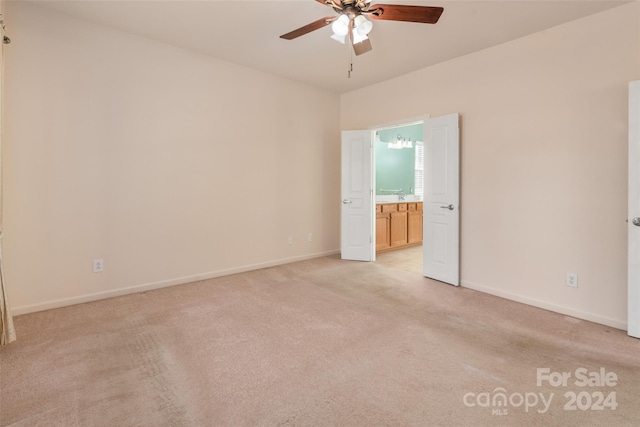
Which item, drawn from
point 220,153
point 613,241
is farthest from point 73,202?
point 613,241

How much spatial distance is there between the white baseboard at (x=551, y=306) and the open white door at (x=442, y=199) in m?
0.26

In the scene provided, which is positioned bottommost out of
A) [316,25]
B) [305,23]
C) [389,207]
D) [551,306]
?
[551,306]

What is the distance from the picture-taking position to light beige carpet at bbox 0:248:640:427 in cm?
159

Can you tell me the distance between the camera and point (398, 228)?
5.86 m

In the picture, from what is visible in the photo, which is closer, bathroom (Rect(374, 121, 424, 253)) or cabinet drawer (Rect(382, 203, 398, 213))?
cabinet drawer (Rect(382, 203, 398, 213))

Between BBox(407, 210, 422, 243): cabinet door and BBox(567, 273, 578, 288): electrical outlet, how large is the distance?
3213mm

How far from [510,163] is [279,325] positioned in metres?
2.92

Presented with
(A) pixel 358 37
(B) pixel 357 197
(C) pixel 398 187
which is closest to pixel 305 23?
(A) pixel 358 37

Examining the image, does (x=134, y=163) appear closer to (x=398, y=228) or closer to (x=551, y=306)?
(x=398, y=228)

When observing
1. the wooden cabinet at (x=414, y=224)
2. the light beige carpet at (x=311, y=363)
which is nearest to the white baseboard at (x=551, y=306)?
the light beige carpet at (x=311, y=363)

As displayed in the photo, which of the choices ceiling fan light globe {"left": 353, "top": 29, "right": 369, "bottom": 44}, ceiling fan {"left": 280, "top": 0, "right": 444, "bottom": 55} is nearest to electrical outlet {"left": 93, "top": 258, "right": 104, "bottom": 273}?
ceiling fan {"left": 280, "top": 0, "right": 444, "bottom": 55}

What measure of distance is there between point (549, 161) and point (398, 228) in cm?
303

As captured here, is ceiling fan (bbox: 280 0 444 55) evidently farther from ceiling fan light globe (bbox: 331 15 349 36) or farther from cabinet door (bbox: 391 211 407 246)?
cabinet door (bbox: 391 211 407 246)

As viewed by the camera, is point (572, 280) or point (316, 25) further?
point (572, 280)
